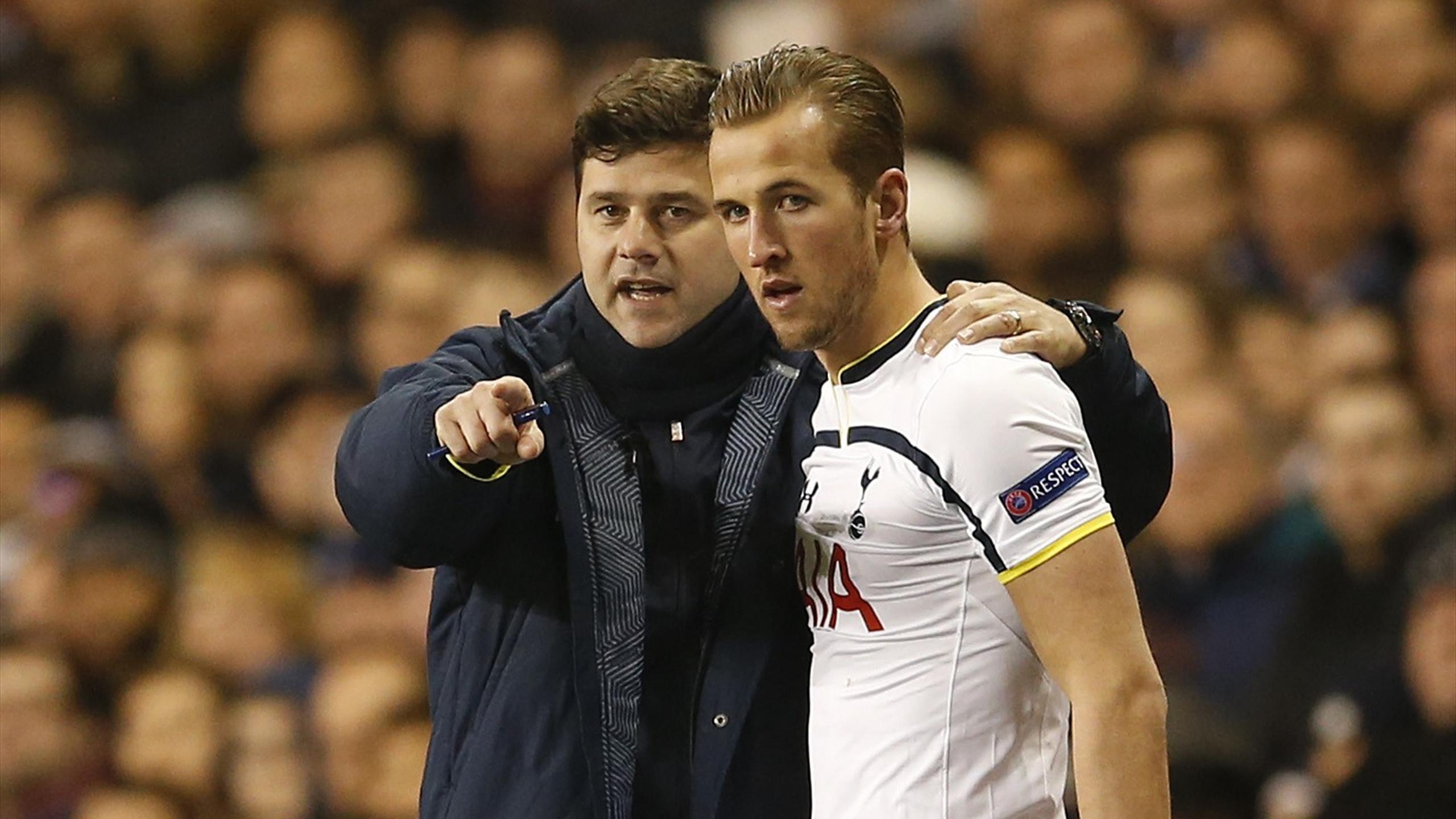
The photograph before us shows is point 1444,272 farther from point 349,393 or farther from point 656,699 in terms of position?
point 349,393

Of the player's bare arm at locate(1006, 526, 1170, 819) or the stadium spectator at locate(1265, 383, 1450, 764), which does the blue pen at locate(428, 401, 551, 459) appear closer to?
the player's bare arm at locate(1006, 526, 1170, 819)

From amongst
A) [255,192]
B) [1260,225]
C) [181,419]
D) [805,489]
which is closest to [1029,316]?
[805,489]

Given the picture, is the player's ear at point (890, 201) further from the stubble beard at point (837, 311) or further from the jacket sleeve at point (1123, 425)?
the jacket sleeve at point (1123, 425)

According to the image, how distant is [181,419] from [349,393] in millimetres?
659

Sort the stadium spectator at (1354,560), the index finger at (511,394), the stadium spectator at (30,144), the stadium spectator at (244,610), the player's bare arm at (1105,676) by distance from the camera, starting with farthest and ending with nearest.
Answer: the stadium spectator at (30,144), the stadium spectator at (244,610), the stadium spectator at (1354,560), the index finger at (511,394), the player's bare arm at (1105,676)

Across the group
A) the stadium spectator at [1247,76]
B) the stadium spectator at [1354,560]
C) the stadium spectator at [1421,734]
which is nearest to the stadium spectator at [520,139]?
the stadium spectator at [1247,76]

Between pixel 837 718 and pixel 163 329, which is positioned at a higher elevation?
pixel 163 329

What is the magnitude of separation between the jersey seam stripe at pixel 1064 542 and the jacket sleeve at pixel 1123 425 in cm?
42

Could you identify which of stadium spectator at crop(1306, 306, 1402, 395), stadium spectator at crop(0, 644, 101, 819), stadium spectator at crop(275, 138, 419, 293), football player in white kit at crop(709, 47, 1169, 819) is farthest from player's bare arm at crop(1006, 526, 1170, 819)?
stadium spectator at crop(275, 138, 419, 293)

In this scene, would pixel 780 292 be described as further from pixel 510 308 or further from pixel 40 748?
pixel 40 748

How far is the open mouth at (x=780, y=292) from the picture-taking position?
276 centimetres

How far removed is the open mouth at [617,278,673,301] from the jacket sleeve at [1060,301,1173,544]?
22.0 inches

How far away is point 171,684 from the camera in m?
6.21

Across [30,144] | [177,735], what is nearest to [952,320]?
[177,735]
